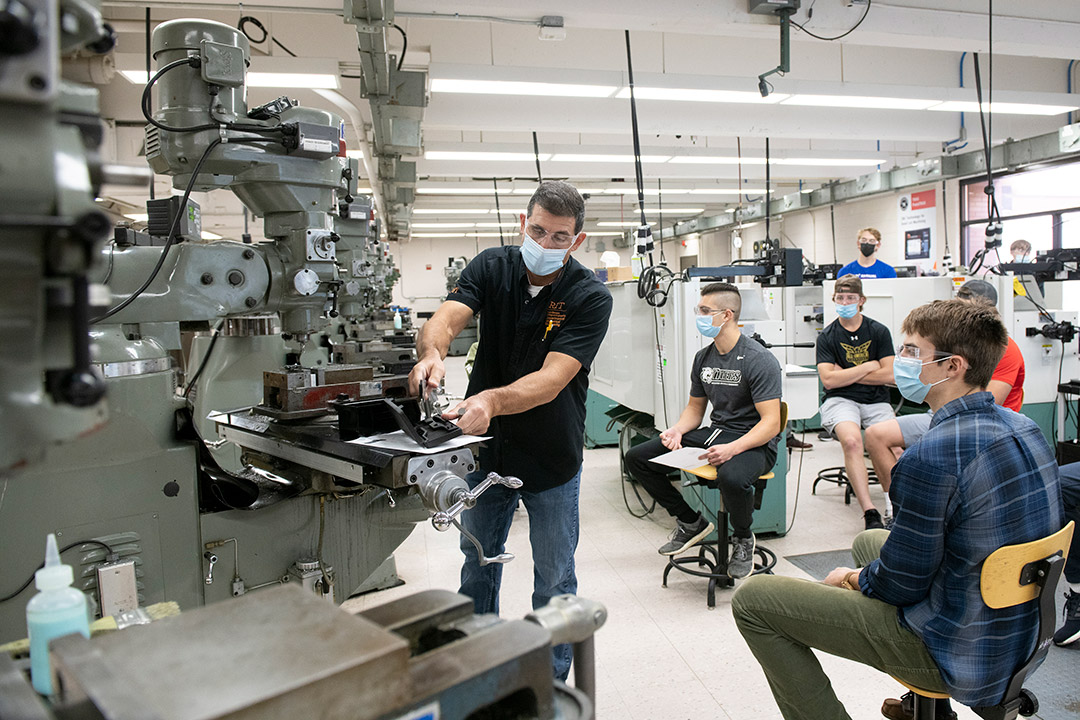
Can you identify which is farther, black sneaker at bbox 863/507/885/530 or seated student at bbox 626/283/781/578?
black sneaker at bbox 863/507/885/530

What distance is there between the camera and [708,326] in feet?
10.4

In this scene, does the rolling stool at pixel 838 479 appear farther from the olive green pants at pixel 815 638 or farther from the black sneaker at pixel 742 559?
the olive green pants at pixel 815 638

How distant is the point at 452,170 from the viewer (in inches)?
300

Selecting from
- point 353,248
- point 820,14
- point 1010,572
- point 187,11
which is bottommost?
point 1010,572

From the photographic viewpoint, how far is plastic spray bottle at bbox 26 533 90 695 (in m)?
0.69

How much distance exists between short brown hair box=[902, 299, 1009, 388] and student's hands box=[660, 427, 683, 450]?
1555mm

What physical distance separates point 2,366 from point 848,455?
375 centimetres

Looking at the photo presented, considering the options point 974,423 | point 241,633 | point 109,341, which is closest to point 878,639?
point 974,423

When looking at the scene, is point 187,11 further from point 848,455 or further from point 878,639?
point 878,639

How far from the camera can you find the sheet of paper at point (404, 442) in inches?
52.7

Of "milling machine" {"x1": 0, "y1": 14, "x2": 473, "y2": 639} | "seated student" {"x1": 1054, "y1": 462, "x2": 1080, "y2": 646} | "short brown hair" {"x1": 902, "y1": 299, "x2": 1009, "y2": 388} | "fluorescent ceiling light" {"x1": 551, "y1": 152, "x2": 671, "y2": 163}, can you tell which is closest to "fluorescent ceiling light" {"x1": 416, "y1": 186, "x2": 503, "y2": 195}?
"fluorescent ceiling light" {"x1": 551, "y1": 152, "x2": 671, "y2": 163}

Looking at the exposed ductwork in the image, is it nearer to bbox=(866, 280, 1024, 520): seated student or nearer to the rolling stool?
bbox=(866, 280, 1024, 520): seated student

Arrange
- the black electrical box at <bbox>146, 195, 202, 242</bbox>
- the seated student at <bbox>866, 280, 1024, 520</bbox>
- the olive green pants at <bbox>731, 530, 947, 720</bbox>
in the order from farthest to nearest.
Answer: the seated student at <bbox>866, 280, 1024, 520</bbox> < the black electrical box at <bbox>146, 195, 202, 242</bbox> < the olive green pants at <bbox>731, 530, 947, 720</bbox>

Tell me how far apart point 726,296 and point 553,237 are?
58.5 inches
